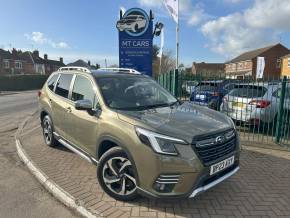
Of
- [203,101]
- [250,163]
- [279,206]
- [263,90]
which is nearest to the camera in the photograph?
[279,206]

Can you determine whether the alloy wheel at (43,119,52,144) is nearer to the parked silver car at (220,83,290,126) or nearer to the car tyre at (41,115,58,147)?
the car tyre at (41,115,58,147)

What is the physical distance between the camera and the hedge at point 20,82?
134ft

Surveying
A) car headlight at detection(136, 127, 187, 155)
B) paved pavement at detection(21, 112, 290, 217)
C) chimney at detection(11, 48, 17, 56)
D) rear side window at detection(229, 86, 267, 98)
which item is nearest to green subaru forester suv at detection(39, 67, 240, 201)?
car headlight at detection(136, 127, 187, 155)

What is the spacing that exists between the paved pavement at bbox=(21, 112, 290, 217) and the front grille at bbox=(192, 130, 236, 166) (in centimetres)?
70

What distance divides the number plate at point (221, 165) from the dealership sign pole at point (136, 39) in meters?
6.18

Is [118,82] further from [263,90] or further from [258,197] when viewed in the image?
[263,90]

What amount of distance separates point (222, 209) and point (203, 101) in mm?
5023

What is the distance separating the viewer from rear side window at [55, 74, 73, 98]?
560cm

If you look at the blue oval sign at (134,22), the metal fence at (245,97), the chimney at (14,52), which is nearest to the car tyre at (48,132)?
the metal fence at (245,97)

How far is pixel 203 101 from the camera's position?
848 cm

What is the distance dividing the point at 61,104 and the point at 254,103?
16.8ft

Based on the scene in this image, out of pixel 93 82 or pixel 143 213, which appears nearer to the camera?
pixel 143 213

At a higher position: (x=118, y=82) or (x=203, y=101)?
(x=118, y=82)

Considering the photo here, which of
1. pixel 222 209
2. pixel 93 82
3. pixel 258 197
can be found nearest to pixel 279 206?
pixel 258 197
